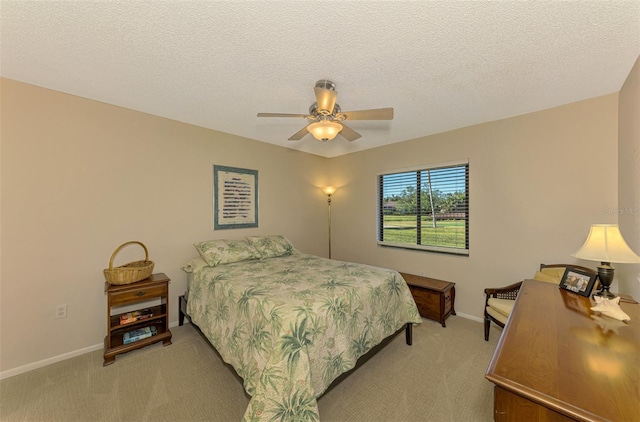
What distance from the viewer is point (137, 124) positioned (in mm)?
2807

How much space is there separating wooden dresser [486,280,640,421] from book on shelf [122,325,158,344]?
2.97 m

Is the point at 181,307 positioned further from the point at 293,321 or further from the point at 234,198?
the point at 293,321

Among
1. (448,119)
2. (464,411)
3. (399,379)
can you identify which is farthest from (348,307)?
(448,119)

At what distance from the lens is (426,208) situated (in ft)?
12.4

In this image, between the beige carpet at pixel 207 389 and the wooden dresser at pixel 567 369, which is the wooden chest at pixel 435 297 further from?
the wooden dresser at pixel 567 369

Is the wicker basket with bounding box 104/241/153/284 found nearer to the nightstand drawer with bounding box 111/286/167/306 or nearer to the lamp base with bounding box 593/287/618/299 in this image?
the nightstand drawer with bounding box 111/286/167/306

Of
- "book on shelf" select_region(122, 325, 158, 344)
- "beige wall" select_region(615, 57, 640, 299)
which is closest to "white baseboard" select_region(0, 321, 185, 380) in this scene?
"book on shelf" select_region(122, 325, 158, 344)

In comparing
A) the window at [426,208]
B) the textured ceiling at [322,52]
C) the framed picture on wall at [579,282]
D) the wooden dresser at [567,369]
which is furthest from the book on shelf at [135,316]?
the framed picture on wall at [579,282]

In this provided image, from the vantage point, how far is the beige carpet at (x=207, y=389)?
174cm

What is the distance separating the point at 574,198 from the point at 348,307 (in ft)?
8.60

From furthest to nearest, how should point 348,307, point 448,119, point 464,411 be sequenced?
1. point 448,119
2. point 348,307
3. point 464,411

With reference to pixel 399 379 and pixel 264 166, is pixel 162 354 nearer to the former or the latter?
pixel 399 379

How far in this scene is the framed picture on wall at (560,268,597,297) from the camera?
1595 mm

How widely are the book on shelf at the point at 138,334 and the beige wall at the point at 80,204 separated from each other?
0.37 metres
